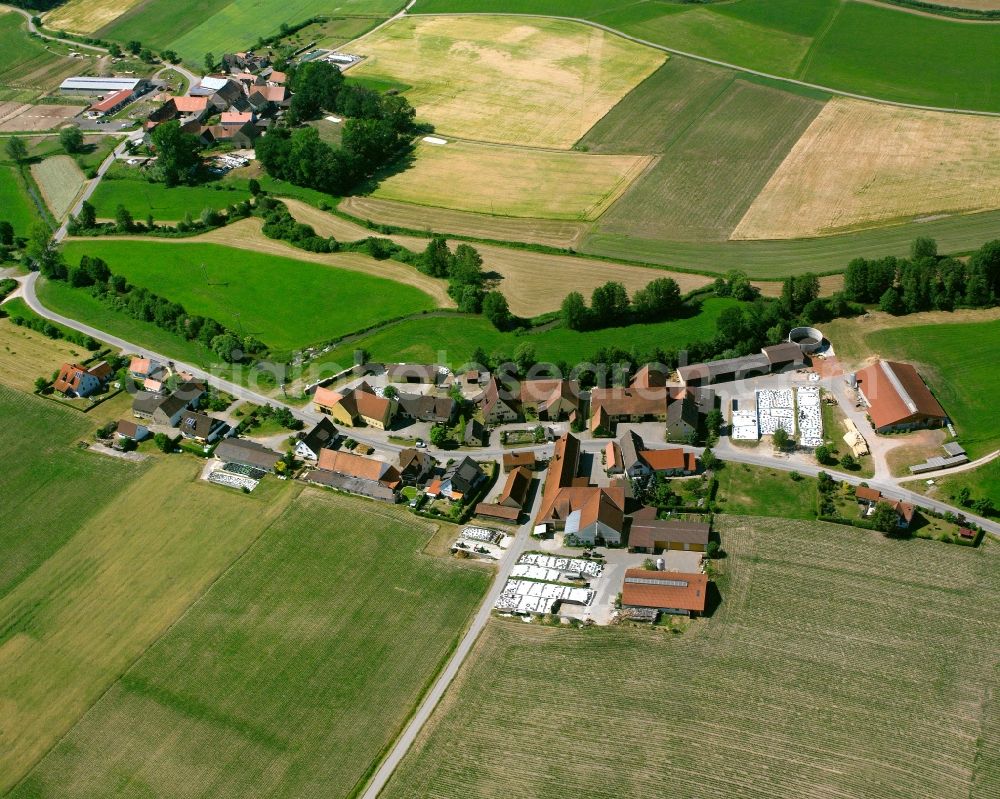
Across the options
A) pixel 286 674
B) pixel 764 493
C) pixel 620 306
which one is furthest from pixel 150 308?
pixel 764 493

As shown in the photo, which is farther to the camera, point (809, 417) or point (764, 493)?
point (809, 417)

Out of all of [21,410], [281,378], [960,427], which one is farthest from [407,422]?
[960,427]

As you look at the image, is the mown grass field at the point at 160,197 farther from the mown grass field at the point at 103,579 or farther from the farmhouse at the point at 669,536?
the farmhouse at the point at 669,536

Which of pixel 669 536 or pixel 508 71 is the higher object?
pixel 508 71

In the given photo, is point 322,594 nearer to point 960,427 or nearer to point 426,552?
point 426,552

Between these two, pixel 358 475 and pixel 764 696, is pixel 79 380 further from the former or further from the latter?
pixel 764 696

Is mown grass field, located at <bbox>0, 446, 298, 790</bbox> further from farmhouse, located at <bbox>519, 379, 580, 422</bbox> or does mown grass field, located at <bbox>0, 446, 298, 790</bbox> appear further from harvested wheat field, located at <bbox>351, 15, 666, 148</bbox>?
harvested wheat field, located at <bbox>351, 15, 666, 148</bbox>

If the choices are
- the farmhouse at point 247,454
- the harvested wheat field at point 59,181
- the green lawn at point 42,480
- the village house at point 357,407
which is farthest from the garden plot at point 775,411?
the harvested wheat field at point 59,181
